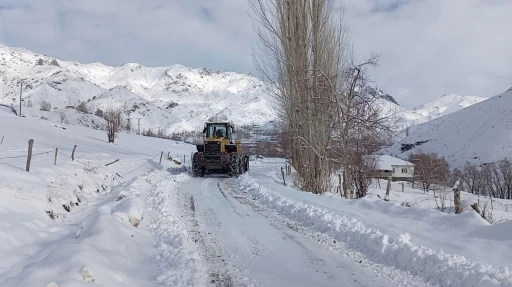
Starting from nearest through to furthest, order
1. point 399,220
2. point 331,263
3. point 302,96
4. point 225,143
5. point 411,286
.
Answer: point 411,286 < point 331,263 < point 399,220 < point 302,96 < point 225,143

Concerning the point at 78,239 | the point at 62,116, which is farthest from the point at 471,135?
→ the point at 78,239

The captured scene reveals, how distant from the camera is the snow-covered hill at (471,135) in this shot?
12012 cm

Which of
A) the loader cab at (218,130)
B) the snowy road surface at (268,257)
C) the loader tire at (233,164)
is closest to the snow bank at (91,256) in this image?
the snowy road surface at (268,257)

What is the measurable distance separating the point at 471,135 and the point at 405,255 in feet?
486

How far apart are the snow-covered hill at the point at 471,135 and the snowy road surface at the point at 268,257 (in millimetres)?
103257

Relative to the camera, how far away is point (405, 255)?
6.69 metres

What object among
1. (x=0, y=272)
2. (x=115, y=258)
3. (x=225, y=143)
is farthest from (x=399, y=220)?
(x=225, y=143)

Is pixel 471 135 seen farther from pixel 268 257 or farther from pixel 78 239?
pixel 78 239

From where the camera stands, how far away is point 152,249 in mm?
7375

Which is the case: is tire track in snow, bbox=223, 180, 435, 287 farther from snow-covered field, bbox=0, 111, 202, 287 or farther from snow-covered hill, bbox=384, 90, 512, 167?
snow-covered hill, bbox=384, 90, 512, 167

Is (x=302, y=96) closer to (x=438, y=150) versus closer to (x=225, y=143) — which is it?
(x=225, y=143)

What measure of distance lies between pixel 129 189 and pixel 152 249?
23.1 ft

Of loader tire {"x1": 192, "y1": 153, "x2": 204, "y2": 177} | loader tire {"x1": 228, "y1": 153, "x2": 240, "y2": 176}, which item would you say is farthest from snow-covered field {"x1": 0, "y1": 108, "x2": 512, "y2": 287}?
loader tire {"x1": 228, "y1": 153, "x2": 240, "y2": 176}

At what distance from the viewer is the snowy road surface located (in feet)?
19.1
